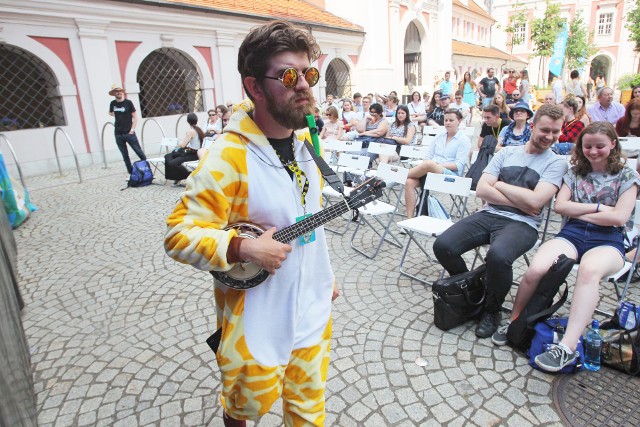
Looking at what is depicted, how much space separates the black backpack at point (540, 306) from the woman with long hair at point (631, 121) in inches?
166

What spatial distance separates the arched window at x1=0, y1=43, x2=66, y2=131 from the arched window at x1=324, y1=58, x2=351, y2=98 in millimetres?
12637

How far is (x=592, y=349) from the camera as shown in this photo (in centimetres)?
273

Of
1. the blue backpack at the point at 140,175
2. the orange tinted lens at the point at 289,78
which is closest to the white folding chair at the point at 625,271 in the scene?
the orange tinted lens at the point at 289,78

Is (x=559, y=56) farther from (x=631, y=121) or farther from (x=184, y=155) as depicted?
(x=184, y=155)

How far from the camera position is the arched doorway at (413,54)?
2638 cm

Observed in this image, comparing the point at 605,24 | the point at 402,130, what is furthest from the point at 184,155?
the point at 605,24

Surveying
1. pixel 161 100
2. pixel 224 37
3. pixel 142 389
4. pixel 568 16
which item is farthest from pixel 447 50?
pixel 568 16

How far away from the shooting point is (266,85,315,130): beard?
1.47 m

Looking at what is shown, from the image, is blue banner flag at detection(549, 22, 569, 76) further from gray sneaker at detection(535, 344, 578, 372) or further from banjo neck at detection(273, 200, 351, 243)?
banjo neck at detection(273, 200, 351, 243)

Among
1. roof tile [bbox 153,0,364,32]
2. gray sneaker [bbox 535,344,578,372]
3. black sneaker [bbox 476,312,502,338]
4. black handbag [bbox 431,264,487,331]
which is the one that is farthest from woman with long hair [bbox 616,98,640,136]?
roof tile [bbox 153,0,364,32]

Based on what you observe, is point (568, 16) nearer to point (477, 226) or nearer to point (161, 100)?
point (161, 100)

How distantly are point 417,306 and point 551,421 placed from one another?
4.77 feet

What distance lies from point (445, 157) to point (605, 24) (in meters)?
57.3

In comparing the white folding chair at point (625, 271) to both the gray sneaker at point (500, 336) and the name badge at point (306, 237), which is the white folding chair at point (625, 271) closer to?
the gray sneaker at point (500, 336)
